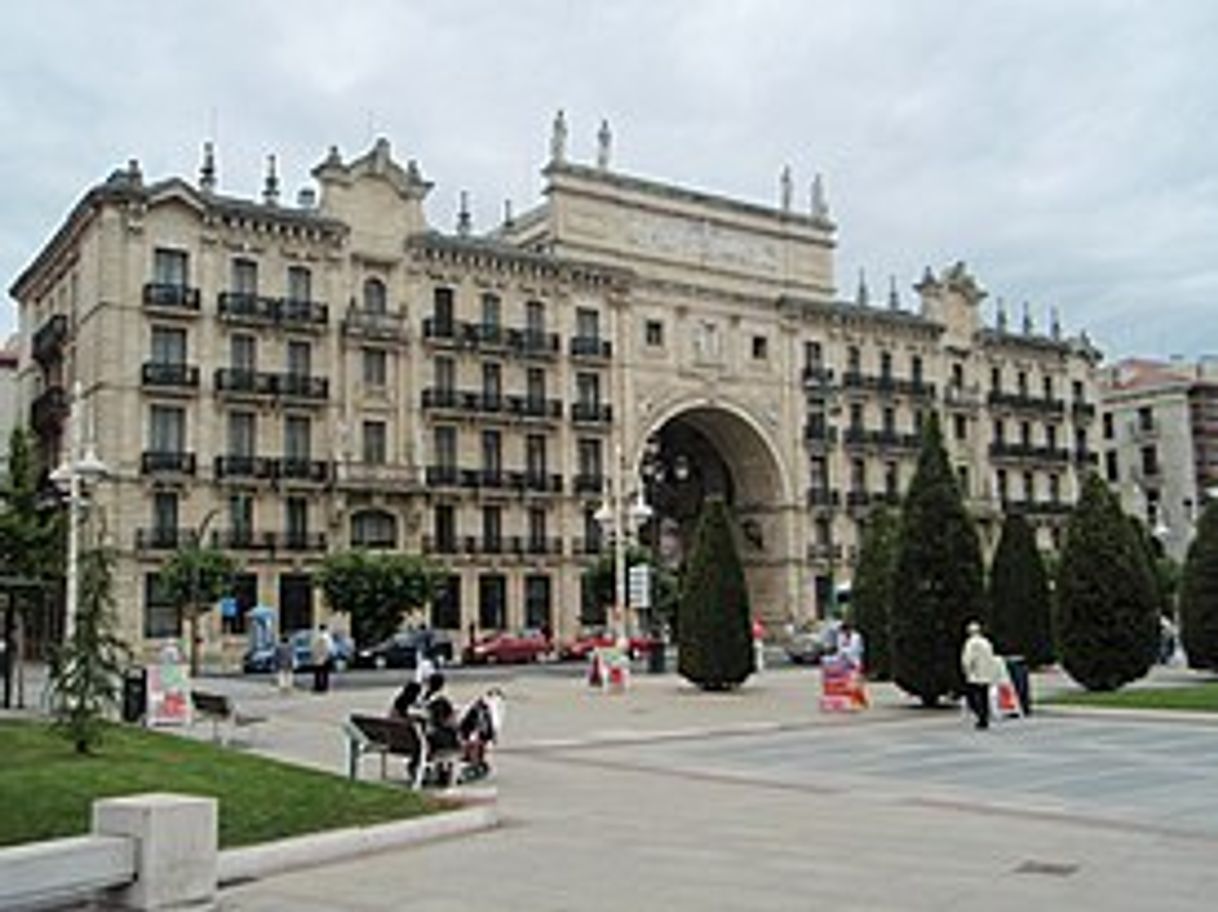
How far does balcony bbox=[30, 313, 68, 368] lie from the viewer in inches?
2219

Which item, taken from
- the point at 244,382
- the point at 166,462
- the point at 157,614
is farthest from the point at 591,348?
the point at 157,614

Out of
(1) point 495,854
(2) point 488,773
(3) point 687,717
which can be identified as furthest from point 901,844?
(3) point 687,717

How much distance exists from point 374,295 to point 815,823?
47.9 metres

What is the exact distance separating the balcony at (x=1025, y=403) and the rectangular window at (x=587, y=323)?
2796 centimetres

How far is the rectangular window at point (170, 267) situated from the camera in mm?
52500

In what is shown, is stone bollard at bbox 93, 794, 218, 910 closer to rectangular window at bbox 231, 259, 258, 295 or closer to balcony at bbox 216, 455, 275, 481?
balcony at bbox 216, 455, 275, 481

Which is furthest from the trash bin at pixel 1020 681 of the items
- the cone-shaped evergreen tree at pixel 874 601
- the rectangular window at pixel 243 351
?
the rectangular window at pixel 243 351

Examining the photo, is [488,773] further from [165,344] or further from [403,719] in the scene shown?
[165,344]

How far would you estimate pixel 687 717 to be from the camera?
25.2 m

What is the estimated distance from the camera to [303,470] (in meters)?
54.6

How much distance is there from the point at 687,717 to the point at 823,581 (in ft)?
152

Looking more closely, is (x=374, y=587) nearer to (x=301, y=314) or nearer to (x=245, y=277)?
(x=301, y=314)

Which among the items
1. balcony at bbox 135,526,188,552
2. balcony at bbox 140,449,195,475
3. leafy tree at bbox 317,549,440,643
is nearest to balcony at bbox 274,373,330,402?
balcony at bbox 140,449,195,475

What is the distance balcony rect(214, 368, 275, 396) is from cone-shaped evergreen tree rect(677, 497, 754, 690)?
1079 inches
